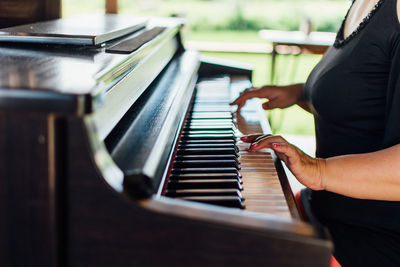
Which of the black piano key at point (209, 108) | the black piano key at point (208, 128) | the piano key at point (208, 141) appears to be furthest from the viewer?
the black piano key at point (209, 108)

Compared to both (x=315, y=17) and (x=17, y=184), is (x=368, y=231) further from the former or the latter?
(x=315, y=17)

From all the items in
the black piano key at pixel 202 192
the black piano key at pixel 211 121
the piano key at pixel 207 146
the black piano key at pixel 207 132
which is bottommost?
the black piano key at pixel 202 192

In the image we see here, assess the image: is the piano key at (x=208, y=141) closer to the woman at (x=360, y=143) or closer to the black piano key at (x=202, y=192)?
the woman at (x=360, y=143)

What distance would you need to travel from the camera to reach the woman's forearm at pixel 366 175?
1.17 meters

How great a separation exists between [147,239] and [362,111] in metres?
0.94

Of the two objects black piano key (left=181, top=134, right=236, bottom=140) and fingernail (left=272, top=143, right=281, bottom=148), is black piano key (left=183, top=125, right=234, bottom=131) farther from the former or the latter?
fingernail (left=272, top=143, right=281, bottom=148)

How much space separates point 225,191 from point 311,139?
12.8 ft

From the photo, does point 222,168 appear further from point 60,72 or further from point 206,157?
point 60,72

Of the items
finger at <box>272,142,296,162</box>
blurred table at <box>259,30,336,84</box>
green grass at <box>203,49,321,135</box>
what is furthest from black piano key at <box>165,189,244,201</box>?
blurred table at <box>259,30,336,84</box>

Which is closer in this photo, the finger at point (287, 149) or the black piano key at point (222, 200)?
the black piano key at point (222, 200)

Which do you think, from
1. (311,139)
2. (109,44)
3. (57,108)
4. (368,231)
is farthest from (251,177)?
(311,139)

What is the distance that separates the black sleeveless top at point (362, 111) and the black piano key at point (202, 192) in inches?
19.8

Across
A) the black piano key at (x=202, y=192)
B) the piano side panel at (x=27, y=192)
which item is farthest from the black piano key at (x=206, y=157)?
the piano side panel at (x=27, y=192)

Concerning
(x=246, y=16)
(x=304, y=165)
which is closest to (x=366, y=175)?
(x=304, y=165)
